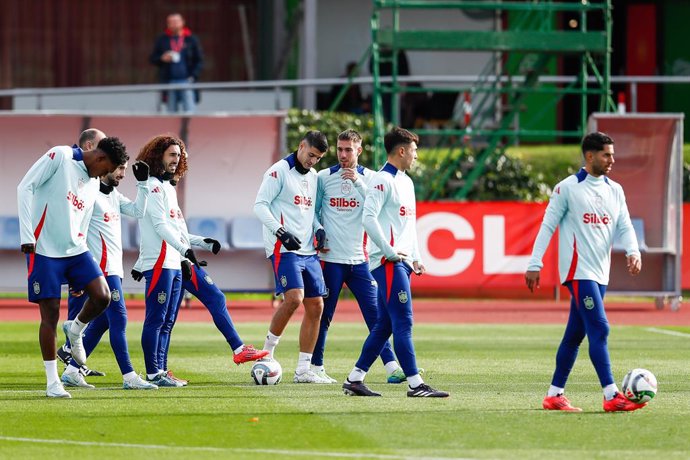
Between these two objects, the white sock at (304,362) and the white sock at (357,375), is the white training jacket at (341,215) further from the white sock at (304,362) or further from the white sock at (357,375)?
the white sock at (357,375)

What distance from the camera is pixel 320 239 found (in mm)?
13398

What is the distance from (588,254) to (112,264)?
14.8 ft

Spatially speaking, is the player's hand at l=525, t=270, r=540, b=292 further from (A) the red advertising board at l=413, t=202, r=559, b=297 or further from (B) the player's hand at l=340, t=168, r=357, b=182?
(A) the red advertising board at l=413, t=202, r=559, b=297

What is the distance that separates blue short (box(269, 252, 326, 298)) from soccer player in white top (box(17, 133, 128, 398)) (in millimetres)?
1800

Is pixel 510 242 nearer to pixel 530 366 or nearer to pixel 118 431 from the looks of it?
pixel 530 366

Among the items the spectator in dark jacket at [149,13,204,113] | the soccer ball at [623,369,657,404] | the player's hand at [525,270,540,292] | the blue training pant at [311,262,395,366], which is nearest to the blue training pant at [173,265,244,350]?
the blue training pant at [311,262,395,366]

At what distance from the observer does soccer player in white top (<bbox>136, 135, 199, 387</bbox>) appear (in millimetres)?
12906

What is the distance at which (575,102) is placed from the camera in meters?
34.6

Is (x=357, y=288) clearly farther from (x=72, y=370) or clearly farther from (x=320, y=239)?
(x=72, y=370)

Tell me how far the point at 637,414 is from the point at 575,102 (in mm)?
24191

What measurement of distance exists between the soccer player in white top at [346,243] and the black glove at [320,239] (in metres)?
0.08

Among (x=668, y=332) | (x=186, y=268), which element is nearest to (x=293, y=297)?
(x=186, y=268)

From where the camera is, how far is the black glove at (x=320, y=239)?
13391mm

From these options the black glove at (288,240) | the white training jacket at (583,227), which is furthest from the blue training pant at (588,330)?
the black glove at (288,240)
